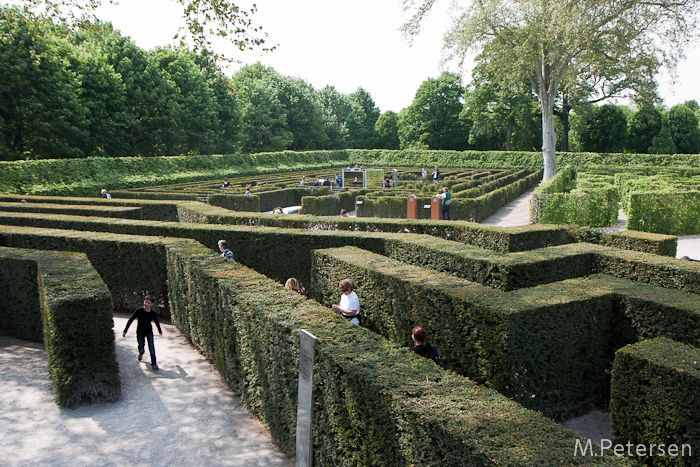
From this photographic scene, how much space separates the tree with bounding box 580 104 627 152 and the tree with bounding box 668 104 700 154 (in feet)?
21.8

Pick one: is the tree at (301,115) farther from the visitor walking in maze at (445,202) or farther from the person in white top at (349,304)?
the person in white top at (349,304)

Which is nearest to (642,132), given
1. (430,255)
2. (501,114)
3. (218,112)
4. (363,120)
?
(501,114)

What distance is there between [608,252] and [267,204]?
2096cm

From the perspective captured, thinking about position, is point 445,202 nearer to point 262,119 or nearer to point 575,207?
point 575,207

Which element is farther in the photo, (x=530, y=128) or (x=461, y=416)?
(x=530, y=128)

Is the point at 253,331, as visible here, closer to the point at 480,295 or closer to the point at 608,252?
the point at 480,295

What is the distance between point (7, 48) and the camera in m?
30.6

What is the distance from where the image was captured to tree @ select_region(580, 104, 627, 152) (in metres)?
67.7

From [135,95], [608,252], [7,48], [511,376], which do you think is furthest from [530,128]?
[511,376]

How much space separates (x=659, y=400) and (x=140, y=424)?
626cm

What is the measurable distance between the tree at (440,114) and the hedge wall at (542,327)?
7310 centimetres

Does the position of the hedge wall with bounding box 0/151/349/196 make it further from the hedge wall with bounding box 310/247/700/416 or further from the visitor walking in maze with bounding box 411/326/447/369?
the visitor walking in maze with bounding box 411/326/447/369

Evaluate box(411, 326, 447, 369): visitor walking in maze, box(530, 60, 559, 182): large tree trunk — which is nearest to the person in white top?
box(411, 326, 447, 369): visitor walking in maze

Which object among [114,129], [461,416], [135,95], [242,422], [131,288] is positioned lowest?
[242,422]
